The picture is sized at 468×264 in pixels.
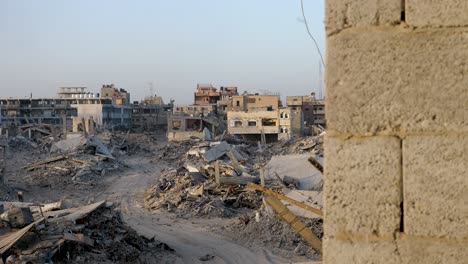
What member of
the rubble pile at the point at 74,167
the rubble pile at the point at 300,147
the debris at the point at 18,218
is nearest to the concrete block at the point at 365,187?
the debris at the point at 18,218

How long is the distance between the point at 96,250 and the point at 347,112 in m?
10.1

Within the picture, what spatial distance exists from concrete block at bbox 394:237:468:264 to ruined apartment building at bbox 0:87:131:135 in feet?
230

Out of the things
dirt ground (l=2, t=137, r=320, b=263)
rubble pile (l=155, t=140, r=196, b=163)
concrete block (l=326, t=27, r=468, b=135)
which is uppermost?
concrete block (l=326, t=27, r=468, b=135)

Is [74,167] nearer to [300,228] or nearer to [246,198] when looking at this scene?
[246,198]

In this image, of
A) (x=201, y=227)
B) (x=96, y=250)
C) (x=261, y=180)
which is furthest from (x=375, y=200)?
(x=261, y=180)

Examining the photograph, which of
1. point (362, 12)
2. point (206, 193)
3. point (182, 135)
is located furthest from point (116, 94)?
point (362, 12)

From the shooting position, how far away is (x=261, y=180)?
18.6 meters

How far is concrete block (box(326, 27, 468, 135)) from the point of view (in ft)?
6.21

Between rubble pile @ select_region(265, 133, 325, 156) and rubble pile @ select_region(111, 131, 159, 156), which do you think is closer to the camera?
rubble pile @ select_region(265, 133, 325, 156)

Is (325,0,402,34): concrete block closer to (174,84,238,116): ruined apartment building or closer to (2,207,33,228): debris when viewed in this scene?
(2,207,33,228): debris

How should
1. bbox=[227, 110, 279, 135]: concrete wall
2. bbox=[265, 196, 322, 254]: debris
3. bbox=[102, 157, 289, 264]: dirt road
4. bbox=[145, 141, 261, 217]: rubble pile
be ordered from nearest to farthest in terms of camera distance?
bbox=[265, 196, 322, 254]: debris < bbox=[102, 157, 289, 264]: dirt road < bbox=[145, 141, 261, 217]: rubble pile < bbox=[227, 110, 279, 135]: concrete wall

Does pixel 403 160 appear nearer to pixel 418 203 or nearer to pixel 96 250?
pixel 418 203

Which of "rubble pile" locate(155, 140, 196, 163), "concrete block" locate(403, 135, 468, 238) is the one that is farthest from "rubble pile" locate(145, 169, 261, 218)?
"concrete block" locate(403, 135, 468, 238)

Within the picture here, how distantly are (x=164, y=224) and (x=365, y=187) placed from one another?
15760 millimetres
